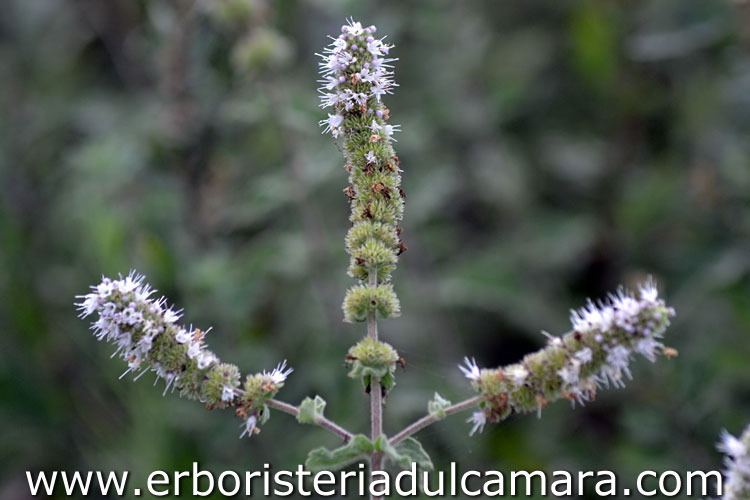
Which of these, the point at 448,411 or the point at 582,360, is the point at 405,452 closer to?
the point at 448,411

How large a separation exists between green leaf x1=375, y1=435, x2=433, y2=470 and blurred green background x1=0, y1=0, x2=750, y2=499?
0.86m

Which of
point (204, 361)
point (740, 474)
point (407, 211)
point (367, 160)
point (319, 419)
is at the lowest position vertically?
point (740, 474)

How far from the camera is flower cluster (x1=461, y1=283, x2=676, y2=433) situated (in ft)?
5.00

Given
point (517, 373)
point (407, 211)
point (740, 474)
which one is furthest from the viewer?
point (407, 211)

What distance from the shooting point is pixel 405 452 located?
1686mm

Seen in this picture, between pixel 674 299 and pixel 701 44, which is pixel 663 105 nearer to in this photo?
pixel 701 44

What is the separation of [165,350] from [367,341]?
0.43 m

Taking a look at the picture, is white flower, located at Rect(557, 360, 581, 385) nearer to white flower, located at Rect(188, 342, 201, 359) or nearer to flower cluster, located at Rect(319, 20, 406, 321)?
flower cluster, located at Rect(319, 20, 406, 321)

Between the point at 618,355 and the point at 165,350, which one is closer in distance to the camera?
the point at 618,355

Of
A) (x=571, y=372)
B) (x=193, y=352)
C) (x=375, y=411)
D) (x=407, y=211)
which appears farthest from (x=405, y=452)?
(x=407, y=211)

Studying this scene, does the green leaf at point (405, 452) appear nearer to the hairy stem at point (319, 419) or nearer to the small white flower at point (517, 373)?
the hairy stem at point (319, 419)

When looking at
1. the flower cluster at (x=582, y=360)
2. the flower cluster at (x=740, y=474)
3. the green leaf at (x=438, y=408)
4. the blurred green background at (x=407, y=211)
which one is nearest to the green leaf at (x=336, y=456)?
the green leaf at (x=438, y=408)

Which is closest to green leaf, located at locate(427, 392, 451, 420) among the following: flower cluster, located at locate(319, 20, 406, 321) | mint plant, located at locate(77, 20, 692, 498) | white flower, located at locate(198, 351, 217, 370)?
mint plant, located at locate(77, 20, 692, 498)

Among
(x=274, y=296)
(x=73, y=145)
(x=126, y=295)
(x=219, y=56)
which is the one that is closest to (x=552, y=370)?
(x=126, y=295)
